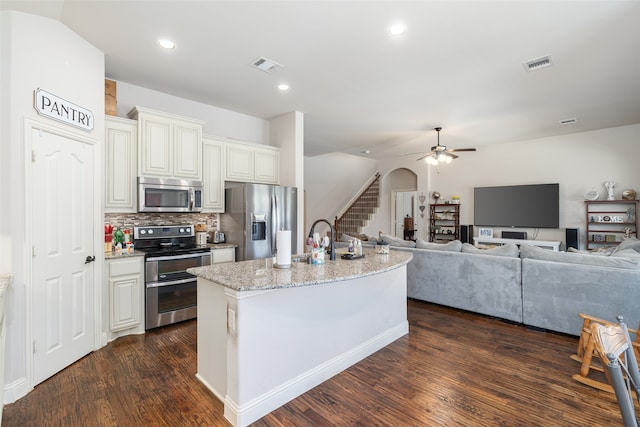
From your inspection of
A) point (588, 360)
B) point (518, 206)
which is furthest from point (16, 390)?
point (518, 206)

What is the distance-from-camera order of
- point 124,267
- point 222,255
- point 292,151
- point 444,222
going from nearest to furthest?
point 124,267
point 222,255
point 292,151
point 444,222

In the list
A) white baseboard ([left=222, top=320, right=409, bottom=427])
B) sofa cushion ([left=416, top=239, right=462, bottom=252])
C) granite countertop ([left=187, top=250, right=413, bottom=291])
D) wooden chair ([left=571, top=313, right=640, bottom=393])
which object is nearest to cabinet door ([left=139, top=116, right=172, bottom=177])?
granite countertop ([left=187, top=250, right=413, bottom=291])

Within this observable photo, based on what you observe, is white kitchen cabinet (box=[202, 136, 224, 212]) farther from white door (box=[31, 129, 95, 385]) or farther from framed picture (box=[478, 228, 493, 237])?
framed picture (box=[478, 228, 493, 237])

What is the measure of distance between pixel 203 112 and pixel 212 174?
3.28 ft

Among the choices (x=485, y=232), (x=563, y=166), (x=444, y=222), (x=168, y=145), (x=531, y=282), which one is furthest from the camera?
(x=444, y=222)

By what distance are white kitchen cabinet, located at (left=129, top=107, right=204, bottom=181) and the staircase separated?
6307 mm

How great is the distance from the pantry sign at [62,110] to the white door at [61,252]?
0.16 m

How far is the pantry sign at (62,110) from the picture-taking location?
2.41 meters

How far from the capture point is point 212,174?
430 cm

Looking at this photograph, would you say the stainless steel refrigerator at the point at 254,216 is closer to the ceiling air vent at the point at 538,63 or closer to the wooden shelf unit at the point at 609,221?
the ceiling air vent at the point at 538,63

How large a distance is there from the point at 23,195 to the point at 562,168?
895 centimetres

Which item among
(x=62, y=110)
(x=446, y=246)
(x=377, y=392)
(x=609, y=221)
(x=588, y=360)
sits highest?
(x=62, y=110)

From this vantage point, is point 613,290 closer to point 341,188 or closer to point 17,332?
point 17,332

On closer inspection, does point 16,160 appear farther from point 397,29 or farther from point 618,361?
point 618,361
